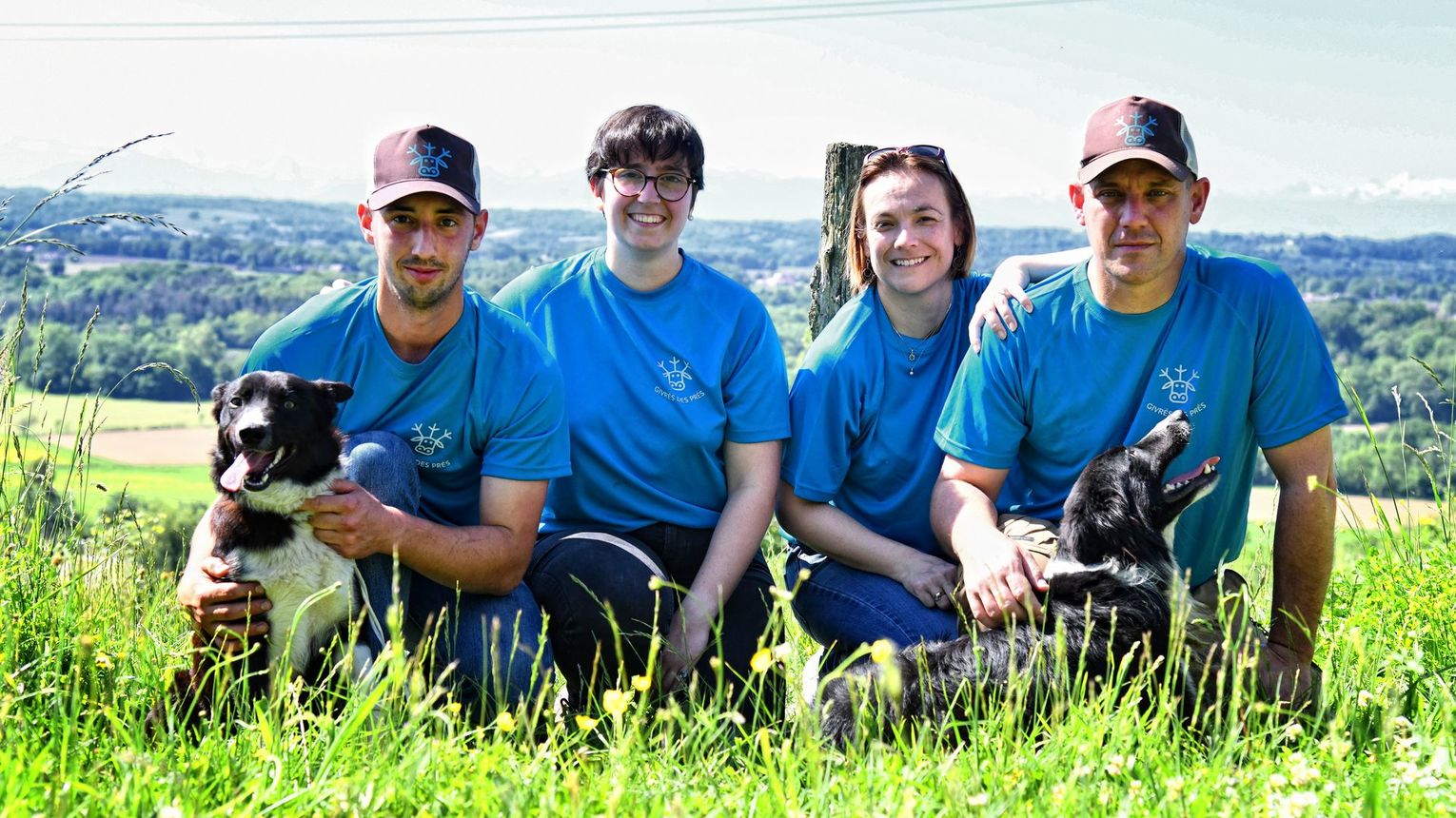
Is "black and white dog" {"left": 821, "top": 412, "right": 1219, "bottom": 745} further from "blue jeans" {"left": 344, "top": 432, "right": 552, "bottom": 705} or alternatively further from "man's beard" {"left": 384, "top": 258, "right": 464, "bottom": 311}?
"man's beard" {"left": 384, "top": 258, "right": 464, "bottom": 311}

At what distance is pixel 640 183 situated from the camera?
12.9ft

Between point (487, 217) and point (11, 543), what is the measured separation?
175 cm

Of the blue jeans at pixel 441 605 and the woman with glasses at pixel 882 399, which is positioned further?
the woman with glasses at pixel 882 399

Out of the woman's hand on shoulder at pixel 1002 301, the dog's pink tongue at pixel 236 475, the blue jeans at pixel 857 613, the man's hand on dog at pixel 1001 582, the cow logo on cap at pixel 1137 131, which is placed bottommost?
the blue jeans at pixel 857 613

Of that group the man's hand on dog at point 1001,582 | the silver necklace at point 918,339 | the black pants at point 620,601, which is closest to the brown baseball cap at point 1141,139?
the silver necklace at point 918,339

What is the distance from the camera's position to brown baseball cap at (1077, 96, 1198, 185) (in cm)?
352

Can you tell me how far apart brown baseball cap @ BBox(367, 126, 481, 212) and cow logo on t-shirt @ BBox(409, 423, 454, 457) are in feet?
2.26

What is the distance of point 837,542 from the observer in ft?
12.8

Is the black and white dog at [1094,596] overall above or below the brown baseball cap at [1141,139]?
below

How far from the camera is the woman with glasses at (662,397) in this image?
3932mm

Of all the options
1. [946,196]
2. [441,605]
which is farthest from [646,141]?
[441,605]

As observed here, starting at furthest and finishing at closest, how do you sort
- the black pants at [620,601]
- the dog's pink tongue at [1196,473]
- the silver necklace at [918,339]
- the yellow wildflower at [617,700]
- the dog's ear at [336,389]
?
1. the silver necklace at [918,339]
2. the black pants at [620,601]
3. the dog's pink tongue at [1196,473]
4. the dog's ear at [336,389]
5. the yellow wildflower at [617,700]

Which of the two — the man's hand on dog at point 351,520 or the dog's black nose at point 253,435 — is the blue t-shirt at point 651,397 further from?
the dog's black nose at point 253,435

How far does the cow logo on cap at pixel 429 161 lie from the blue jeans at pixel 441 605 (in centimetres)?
80
